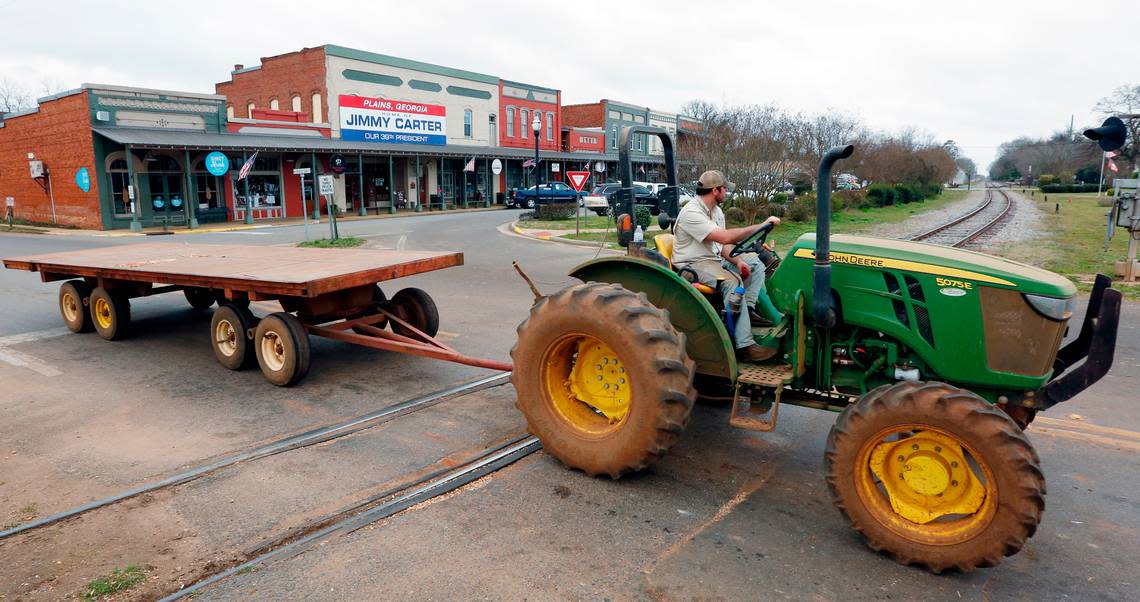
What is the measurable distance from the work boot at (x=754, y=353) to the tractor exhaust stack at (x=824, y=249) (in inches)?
25.3

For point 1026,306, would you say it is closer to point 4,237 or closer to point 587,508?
point 587,508

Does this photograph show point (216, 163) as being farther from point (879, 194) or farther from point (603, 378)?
point (879, 194)

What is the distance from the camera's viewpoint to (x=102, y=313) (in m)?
8.69

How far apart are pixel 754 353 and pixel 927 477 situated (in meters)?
1.36

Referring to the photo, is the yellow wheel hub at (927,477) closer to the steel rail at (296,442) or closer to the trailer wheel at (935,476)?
the trailer wheel at (935,476)

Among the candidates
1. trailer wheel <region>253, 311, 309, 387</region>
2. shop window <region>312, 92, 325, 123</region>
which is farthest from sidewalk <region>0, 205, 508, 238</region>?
trailer wheel <region>253, 311, 309, 387</region>

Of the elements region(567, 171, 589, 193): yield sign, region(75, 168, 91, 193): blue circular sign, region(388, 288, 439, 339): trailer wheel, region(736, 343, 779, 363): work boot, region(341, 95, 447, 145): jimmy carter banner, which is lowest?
region(388, 288, 439, 339): trailer wheel

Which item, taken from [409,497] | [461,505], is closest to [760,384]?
[461,505]

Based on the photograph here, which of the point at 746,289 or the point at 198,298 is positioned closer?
the point at 746,289

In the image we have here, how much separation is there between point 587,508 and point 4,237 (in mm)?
28354

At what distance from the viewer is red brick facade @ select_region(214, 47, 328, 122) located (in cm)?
3612

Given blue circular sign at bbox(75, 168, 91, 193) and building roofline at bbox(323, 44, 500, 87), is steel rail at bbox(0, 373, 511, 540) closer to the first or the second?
blue circular sign at bbox(75, 168, 91, 193)

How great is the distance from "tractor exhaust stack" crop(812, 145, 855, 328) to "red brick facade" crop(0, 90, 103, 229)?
30.0 meters

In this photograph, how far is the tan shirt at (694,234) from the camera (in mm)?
4886
